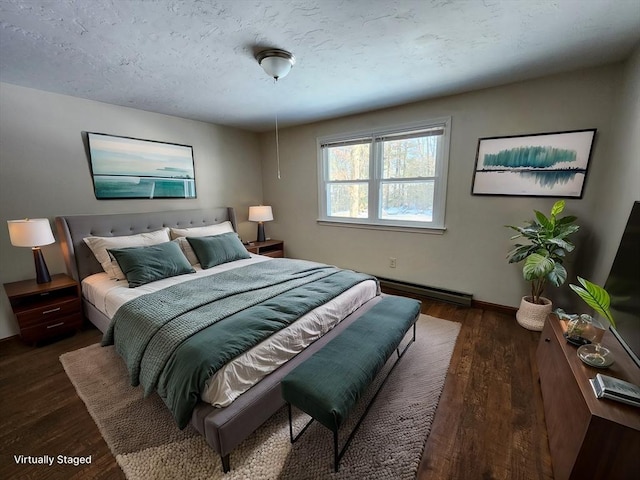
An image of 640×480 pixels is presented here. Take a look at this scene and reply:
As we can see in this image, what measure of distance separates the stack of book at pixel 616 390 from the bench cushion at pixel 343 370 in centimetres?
93

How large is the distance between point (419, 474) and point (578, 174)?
2.70m

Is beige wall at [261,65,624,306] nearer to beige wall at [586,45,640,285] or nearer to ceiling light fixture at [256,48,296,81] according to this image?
beige wall at [586,45,640,285]

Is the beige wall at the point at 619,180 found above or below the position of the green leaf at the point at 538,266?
above

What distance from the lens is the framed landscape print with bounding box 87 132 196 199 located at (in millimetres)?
2796

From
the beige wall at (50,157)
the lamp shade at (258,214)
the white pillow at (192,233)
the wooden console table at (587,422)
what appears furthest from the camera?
the lamp shade at (258,214)

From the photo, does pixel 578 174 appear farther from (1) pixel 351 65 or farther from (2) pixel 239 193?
(2) pixel 239 193

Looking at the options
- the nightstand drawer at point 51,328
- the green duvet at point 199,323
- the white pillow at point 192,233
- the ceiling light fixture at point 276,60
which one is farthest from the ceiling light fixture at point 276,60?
the nightstand drawer at point 51,328

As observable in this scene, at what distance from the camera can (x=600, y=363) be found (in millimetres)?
1259

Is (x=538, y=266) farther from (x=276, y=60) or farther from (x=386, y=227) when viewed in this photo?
(x=276, y=60)

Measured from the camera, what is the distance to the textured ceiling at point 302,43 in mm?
1438

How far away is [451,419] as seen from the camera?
5.13 ft

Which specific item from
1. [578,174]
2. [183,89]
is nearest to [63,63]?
[183,89]

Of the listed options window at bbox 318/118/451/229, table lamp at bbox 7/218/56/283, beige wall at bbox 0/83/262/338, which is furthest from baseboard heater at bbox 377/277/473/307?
table lamp at bbox 7/218/56/283

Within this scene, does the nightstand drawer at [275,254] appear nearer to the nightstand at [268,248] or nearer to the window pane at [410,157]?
the nightstand at [268,248]
